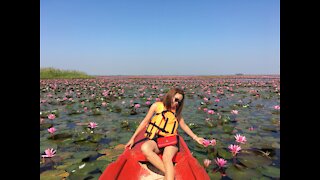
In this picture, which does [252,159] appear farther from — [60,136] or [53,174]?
[60,136]

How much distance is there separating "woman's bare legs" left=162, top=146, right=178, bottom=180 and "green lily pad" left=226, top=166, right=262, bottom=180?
2.92ft

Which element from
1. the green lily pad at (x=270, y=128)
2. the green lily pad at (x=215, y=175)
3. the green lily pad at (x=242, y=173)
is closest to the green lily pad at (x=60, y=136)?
the green lily pad at (x=215, y=175)

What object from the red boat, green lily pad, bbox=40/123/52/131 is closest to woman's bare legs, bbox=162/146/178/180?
the red boat

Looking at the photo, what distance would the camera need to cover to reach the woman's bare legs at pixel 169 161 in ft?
9.10

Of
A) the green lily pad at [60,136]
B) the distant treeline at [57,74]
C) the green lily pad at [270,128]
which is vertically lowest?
the green lily pad at [60,136]

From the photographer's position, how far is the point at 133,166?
3043mm

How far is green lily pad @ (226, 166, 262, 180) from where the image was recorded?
3245mm

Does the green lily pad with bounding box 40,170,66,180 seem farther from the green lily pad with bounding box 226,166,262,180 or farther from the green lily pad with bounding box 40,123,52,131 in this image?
the green lily pad with bounding box 40,123,52,131

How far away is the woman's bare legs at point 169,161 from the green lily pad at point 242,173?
0.89 m

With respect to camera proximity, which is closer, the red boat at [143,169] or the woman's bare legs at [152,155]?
the red boat at [143,169]

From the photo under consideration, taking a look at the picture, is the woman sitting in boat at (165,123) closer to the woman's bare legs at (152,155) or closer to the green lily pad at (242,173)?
the woman's bare legs at (152,155)
